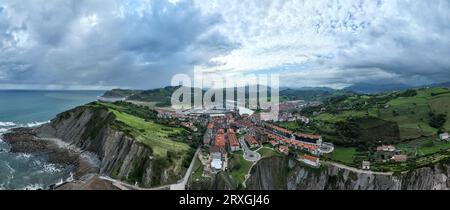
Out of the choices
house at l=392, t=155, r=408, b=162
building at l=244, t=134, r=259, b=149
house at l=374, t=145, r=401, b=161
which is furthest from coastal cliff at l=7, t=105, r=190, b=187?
house at l=392, t=155, r=408, b=162

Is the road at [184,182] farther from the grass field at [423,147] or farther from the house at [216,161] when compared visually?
the grass field at [423,147]

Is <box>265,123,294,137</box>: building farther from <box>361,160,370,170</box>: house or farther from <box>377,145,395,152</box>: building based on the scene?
<box>361,160,370,170</box>: house

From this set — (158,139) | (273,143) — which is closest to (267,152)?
(273,143)

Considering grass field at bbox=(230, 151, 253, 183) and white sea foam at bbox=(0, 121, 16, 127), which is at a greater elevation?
white sea foam at bbox=(0, 121, 16, 127)

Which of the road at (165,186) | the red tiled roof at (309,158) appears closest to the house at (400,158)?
the red tiled roof at (309,158)

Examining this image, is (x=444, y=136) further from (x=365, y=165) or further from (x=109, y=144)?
(x=109, y=144)
